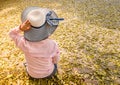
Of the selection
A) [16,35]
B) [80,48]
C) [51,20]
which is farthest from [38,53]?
[80,48]

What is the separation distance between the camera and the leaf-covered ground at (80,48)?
3.98 meters

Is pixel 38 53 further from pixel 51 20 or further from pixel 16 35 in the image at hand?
pixel 51 20

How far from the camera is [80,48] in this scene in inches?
205

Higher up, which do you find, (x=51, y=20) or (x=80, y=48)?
(x=51, y=20)

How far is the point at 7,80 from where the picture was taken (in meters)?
3.93

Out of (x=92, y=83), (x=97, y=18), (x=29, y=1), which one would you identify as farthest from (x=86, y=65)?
(x=29, y=1)

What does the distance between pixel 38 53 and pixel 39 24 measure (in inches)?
20.6

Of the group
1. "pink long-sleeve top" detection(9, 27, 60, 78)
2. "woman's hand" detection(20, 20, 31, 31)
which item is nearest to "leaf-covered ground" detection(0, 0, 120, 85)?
"pink long-sleeve top" detection(9, 27, 60, 78)

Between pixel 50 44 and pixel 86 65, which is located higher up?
pixel 50 44

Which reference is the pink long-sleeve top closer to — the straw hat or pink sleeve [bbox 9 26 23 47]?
pink sleeve [bbox 9 26 23 47]

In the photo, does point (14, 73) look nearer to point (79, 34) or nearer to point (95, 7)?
point (79, 34)

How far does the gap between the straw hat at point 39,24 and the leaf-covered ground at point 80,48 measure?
106 centimetres

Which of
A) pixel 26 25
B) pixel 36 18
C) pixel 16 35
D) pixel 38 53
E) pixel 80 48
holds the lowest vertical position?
pixel 80 48

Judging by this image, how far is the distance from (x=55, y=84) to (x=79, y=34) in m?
2.60
